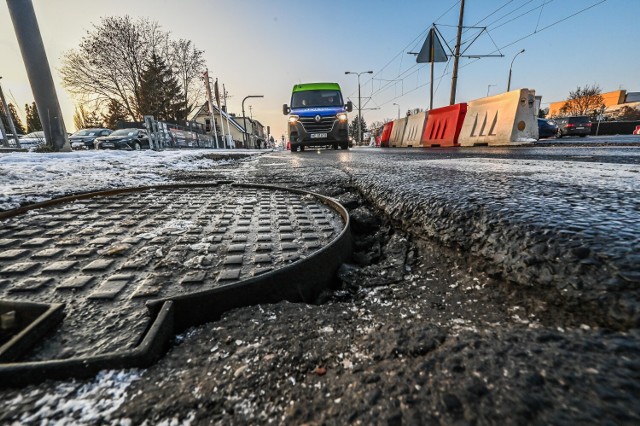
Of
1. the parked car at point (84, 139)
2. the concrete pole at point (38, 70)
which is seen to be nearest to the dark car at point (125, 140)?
the parked car at point (84, 139)

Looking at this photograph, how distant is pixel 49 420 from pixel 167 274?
0.50m

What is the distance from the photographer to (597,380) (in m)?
0.47

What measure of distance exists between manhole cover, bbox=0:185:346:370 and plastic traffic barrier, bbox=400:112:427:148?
1057 cm

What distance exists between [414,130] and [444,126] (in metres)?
2.54

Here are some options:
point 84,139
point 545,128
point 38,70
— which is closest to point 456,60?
point 545,128

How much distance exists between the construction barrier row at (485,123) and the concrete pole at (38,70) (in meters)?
10.5

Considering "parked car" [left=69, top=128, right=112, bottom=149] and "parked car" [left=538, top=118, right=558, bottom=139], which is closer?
"parked car" [left=69, top=128, right=112, bottom=149]

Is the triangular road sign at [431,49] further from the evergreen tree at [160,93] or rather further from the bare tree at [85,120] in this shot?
the bare tree at [85,120]

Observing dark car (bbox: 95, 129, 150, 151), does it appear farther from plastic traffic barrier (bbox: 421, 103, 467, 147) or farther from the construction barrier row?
the construction barrier row

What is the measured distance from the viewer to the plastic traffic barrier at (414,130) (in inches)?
445

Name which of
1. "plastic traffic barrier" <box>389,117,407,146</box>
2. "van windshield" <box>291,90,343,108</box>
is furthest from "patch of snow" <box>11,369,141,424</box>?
"plastic traffic barrier" <box>389,117,407,146</box>

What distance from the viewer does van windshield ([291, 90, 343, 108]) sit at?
10.5 metres

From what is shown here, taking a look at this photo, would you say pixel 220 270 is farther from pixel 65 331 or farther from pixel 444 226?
pixel 444 226

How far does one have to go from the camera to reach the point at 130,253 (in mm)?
1099
